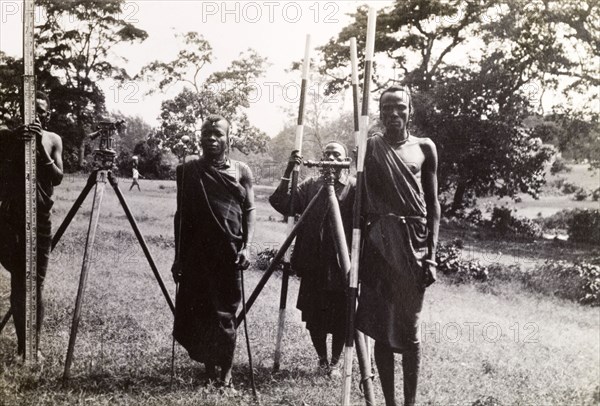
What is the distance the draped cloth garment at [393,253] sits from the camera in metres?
3.83

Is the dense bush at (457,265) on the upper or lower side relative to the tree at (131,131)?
lower

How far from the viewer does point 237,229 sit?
434 centimetres

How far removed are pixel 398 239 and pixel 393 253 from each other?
0.11 meters

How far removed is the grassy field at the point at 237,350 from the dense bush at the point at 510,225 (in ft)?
0.83

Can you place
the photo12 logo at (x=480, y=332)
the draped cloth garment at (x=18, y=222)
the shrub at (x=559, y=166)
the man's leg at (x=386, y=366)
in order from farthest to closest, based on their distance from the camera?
1. the shrub at (x=559, y=166)
2. the photo12 logo at (x=480, y=332)
3. the draped cloth garment at (x=18, y=222)
4. the man's leg at (x=386, y=366)

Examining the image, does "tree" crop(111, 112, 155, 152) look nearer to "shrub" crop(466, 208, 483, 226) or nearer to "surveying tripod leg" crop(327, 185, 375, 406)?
"surveying tripod leg" crop(327, 185, 375, 406)

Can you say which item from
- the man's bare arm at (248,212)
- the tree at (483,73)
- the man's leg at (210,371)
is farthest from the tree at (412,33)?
the man's leg at (210,371)

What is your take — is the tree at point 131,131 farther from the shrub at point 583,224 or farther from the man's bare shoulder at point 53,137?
the shrub at point 583,224

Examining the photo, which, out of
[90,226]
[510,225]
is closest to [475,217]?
[510,225]

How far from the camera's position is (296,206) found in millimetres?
4934

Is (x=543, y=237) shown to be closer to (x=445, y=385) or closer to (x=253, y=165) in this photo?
(x=445, y=385)

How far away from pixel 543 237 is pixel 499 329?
4.60 feet

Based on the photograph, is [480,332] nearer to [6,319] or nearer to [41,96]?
[6,319]

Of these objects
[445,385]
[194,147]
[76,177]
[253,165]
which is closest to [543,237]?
[445,385]
